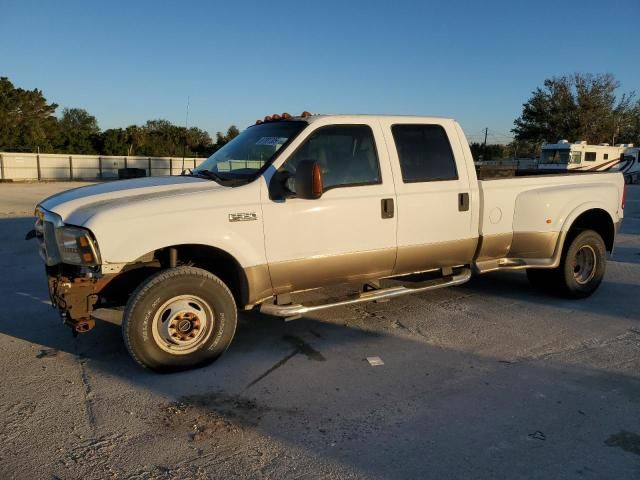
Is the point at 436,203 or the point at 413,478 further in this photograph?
the point at 436,203

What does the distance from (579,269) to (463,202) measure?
7.14 ft

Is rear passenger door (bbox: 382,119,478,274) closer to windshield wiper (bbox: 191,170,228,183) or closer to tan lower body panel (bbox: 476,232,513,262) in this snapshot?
tan lower body panel (bbox: 476,232,513,262)

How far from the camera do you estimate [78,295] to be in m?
3.90

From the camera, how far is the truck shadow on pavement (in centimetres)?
295

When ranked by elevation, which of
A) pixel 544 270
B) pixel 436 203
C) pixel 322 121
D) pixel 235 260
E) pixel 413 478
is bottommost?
pixel 413 478

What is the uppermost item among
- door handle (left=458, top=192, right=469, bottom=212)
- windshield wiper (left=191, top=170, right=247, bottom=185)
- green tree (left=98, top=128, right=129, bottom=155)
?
green tree (left=98, top=128, right=129, bottom=155)

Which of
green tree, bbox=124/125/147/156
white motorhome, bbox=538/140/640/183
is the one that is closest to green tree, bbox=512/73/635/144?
white motorhome, bbox=538/140/640/183

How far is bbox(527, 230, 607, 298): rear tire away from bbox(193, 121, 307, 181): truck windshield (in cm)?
360

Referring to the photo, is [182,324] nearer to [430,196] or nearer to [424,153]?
[430,196]

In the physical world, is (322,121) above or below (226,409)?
above

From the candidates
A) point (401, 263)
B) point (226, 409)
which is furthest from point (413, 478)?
point (401, 263)

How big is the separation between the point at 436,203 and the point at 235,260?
2093 mm

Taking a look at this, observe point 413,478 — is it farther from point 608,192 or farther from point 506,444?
point 608,192

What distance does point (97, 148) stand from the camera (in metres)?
57.5
